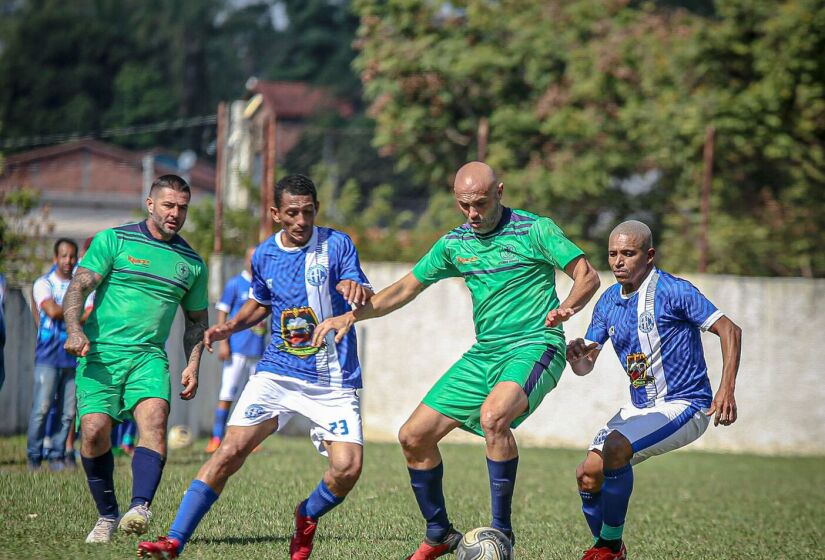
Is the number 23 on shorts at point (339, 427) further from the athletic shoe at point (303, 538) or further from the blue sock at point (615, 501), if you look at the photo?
the blue sock at point (615, 501)

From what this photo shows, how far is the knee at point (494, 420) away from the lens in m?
6.47

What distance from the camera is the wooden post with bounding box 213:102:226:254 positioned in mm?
16016

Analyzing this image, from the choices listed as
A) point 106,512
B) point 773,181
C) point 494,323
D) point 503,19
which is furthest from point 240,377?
point 503,19

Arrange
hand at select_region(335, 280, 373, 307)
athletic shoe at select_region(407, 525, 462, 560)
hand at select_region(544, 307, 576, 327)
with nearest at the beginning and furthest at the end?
1. hand at select_region(544, 307, 576, 327)
2. hand at select_region(335, 280, 373, 307)
3. athletic shoe at select_region(407, 525, 462, 560)

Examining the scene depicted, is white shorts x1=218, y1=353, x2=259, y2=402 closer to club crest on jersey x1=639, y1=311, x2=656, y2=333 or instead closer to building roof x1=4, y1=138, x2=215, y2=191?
building roof x1=4, y1=138, x2=215, y2=191

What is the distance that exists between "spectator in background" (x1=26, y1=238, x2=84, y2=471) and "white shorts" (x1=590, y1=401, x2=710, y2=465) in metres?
5.83

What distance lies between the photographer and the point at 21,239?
47.9 ft

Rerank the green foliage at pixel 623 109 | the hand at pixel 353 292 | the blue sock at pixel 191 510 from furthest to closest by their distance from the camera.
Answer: the green foliage at pixel 623 109 → the hand at pixel 353 292 → the blue sock at pixel 191 510

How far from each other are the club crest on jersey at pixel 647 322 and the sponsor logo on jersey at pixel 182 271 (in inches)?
115

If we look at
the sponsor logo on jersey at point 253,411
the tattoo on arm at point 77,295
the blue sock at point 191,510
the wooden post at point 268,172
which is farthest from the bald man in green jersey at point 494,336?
the wooden post at point 268,172

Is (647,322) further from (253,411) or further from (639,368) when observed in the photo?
(253,411)

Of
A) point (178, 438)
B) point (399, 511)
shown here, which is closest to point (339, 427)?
point (399, 511)

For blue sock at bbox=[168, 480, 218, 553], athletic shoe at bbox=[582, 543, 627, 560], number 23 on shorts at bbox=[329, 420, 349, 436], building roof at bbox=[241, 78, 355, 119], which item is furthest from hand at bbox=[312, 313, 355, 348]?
building roof at bbox=[241, 78, 355, 119]

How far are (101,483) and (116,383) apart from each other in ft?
2.13
